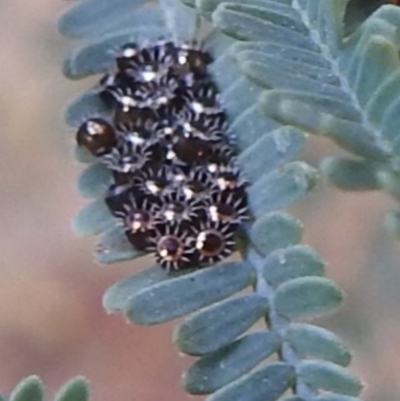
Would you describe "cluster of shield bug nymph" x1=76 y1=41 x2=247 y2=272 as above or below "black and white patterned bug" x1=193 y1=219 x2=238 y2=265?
above

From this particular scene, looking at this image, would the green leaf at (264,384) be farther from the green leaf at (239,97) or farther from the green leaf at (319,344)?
the green leaf at (239,97)

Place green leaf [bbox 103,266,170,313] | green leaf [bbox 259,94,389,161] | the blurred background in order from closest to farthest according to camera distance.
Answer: green leaf [bbox 259,94,389,161] → green leaf [bbox 103,266,170,313] → the blurred background

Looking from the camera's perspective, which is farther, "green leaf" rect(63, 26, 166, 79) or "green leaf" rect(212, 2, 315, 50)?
"green leaf" rect(63, 26, 166, 79)

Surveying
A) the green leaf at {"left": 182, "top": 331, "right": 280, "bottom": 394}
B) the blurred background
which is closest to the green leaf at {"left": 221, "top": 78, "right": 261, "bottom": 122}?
the green leaf at {"left": 182, "top": 331, "right": 280, "bottom": 394}

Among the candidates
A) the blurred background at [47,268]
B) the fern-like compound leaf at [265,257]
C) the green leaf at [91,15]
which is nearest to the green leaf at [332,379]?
the fern-like compound leaf at [265,257]

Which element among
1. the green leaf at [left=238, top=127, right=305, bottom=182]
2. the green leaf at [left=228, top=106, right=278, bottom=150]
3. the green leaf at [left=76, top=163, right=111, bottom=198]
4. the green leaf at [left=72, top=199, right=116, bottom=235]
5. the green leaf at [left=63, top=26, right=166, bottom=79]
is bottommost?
the green leaf at [left=238, top=127, right=305, bottom=182]

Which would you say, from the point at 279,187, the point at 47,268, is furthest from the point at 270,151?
the point at 47,268

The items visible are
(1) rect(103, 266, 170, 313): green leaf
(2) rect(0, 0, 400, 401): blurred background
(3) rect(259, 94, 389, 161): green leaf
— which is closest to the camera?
(3) rect(259, 94, 389, 161): green leaf

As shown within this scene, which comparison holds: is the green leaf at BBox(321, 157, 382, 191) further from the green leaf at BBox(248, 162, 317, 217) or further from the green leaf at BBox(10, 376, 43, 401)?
the green leaf at BBox(10, 376, 43, 401)
